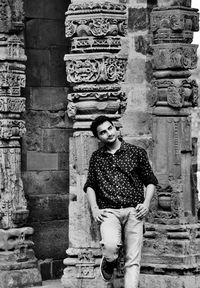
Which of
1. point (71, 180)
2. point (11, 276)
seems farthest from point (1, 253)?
point (71, 180)

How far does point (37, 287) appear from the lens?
1030 inches

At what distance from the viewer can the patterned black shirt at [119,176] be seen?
2328 cm

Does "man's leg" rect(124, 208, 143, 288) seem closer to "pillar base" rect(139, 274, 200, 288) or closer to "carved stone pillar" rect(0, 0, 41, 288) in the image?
"pillar base" rect(139, 274, 200, 288)

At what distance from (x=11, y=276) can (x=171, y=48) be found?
3.77 metres

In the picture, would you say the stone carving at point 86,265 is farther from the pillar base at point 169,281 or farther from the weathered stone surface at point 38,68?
the weathered stone surface at point 38,68

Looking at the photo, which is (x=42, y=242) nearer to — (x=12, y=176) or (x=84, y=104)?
(x=12, y=176)

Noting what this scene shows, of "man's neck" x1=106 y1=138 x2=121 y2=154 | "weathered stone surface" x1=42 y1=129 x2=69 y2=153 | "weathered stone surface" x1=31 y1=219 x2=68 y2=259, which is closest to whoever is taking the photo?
"man's neck" x1=106 y1=138 x2=121 y2=154

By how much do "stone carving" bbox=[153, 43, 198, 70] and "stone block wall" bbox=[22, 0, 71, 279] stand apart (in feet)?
5.55

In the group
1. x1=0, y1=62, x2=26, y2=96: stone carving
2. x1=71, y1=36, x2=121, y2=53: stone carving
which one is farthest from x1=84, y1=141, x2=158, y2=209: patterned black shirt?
x1=0, y1=62, x2=26, y2=96: stone carving

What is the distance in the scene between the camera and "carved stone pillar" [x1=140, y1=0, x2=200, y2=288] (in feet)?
86.4

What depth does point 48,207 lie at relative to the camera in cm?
2734

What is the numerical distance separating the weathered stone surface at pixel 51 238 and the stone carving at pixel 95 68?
4.06m

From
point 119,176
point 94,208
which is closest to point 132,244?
point 94,208

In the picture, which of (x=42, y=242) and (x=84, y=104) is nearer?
(x=84, y=104)
